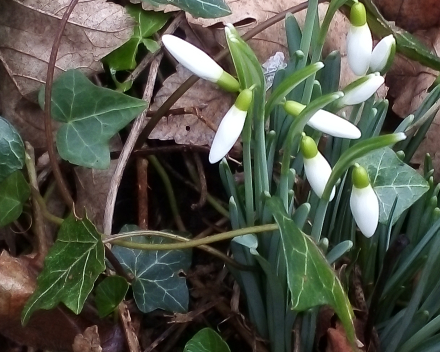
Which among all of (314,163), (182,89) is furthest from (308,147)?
(182,89)

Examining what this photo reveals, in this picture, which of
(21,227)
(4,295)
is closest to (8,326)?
(4,295)

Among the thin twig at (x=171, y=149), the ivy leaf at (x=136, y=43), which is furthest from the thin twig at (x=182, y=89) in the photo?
the ivy leaf at (x=136, y=43)

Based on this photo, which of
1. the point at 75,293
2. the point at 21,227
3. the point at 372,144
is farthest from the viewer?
the point at 21,227

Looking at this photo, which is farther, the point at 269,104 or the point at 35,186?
the point at 35,186

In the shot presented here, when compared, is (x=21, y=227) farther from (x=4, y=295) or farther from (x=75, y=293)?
(x=75, y=293)

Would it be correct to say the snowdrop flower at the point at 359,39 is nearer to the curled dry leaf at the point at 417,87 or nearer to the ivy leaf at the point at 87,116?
the ivy leaf at the point at 87,116

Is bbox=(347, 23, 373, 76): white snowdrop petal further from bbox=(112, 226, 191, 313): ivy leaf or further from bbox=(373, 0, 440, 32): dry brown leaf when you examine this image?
bbox=(373, 0, 440, 32): dry brown leaf
